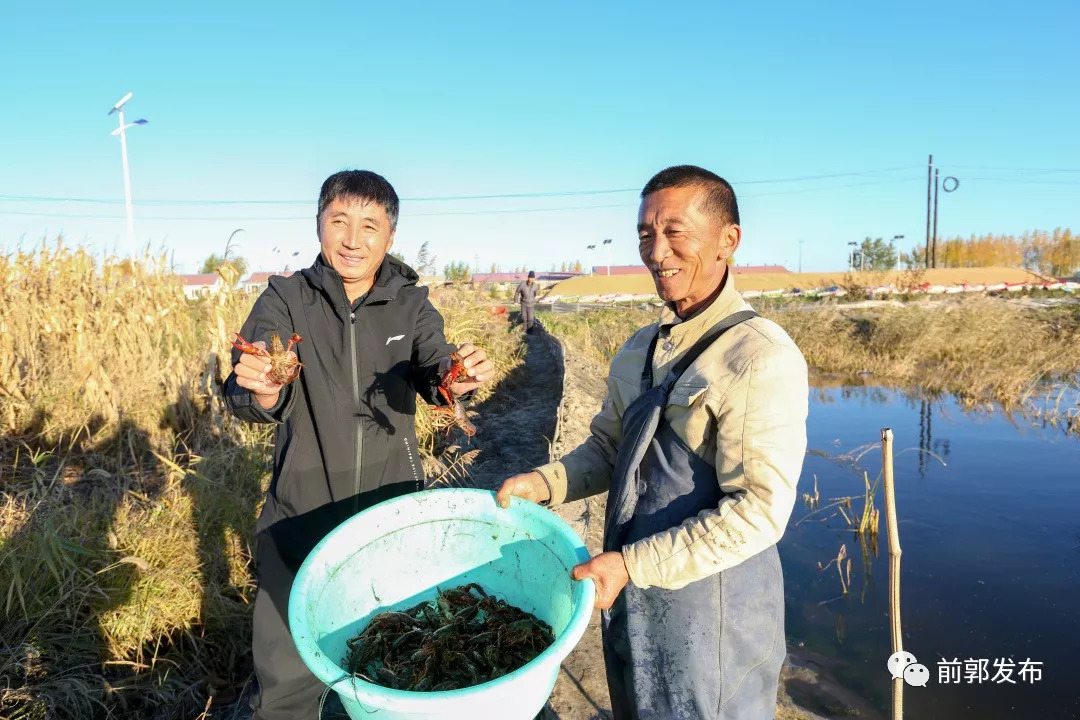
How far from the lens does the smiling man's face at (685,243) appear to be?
5.66 ft

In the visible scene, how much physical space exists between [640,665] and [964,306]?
17746 millimetres

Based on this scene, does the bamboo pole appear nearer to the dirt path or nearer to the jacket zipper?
the jacket zipper

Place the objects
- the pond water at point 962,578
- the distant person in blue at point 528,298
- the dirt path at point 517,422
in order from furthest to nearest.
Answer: the distant person in blue at point 528,298 → the dirt path at point 517,422 → the pond water at point 962,578

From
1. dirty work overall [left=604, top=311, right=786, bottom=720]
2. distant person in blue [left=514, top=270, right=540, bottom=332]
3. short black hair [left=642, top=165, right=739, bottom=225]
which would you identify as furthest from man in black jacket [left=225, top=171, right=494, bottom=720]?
distant person in blue [left=514, top=270, right=540, bottom=332]

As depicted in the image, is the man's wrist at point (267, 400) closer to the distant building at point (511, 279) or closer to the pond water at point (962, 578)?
the pond water at point (962, 578)

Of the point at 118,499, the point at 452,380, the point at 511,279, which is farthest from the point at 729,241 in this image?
the point at 511,279

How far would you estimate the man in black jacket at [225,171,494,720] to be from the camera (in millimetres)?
2182

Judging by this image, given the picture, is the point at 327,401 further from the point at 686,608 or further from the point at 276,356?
the point at 686,608

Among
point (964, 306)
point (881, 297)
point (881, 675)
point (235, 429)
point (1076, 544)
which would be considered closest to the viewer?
point (881, 675)

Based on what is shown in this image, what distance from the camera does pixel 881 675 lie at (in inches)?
183

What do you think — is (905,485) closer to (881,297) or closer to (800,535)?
(800,535)

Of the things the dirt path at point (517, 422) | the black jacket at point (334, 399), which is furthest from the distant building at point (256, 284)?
the dirt path at point (517, 422)

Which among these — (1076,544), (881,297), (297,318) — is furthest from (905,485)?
(881,297)

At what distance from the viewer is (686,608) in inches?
66.3
